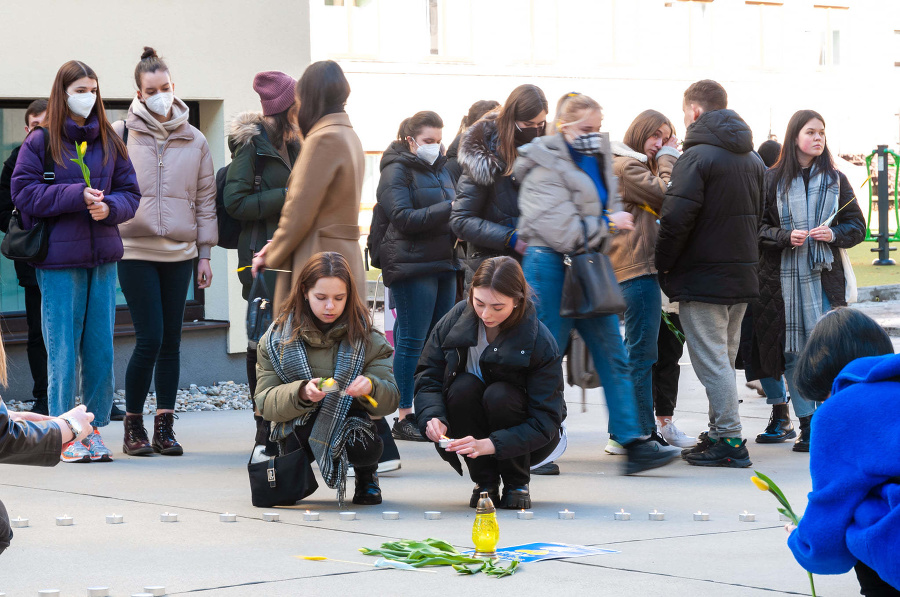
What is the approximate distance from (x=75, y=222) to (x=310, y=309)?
1859mm

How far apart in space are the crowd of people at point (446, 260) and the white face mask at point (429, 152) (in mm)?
12

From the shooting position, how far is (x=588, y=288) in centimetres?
621

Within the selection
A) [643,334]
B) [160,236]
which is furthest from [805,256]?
[160,236]

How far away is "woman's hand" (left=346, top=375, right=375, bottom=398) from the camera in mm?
5523

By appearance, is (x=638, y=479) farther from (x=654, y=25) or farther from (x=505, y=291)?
(x=654, y=25)

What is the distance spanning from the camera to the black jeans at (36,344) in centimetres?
853

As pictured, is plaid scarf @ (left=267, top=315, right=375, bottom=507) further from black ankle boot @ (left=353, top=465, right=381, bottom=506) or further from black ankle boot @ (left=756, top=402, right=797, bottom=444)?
black ankle boot @ (left=756, top=402, right=797, bottom=444)

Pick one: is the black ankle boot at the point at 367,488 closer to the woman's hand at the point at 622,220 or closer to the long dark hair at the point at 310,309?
the long dark hair at the point at 310,309

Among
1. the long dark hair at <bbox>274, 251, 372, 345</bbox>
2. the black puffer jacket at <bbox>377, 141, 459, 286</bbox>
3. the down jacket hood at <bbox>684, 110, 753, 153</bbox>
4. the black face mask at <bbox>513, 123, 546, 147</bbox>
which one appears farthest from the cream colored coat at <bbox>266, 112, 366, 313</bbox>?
the down jacket hood at <bbox>684, 110, 753, 153</bbox>

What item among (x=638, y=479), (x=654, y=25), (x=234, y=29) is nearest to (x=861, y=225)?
(x=638, y=479)

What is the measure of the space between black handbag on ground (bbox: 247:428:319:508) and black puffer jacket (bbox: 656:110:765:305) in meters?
2.28

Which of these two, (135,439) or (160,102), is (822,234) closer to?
(160,102)

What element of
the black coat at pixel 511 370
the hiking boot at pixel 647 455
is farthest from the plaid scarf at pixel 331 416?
the hiking boot at pixel 647 455

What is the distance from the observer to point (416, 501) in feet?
19.2
